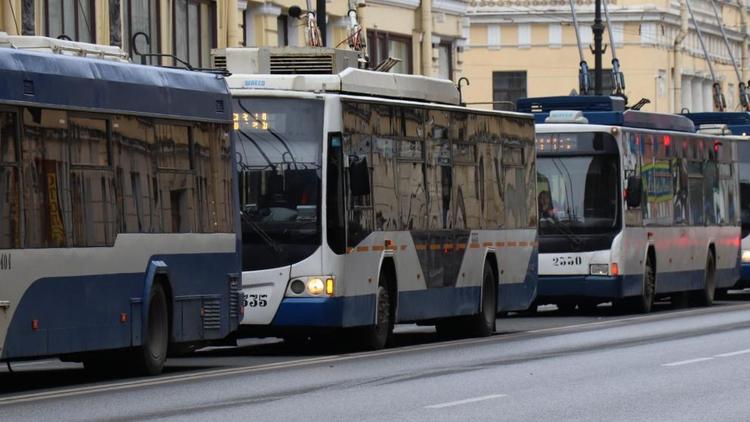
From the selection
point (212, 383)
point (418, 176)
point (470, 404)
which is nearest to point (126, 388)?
point (212, 383)

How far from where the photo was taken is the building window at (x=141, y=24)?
123 feet

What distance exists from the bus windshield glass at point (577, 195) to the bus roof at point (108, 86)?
1211cm

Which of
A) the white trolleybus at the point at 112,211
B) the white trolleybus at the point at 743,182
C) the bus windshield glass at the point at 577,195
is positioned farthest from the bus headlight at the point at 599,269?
the white trolleybus at the point at 112,211

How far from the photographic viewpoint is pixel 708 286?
3728cm

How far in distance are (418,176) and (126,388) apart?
765cm

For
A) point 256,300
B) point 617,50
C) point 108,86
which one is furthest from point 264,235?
point 617,50

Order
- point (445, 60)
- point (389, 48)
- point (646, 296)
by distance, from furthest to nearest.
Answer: point (445, 60), point (389, 48), point (646, 296)

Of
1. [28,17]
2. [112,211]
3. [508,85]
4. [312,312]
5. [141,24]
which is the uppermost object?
[508,85]

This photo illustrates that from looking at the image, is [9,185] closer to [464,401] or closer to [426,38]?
[464,401]

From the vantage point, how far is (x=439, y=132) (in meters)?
25.4

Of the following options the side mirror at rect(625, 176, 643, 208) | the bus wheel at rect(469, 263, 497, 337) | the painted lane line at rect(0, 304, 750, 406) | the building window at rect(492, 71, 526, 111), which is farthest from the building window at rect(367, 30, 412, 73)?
the building window at rect(492, 71, 526, 111)

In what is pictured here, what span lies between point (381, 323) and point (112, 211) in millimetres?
5550

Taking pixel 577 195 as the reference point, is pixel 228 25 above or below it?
above

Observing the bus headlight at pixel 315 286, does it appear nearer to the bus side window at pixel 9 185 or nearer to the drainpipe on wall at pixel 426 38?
the bus side window at pixel 9 185
